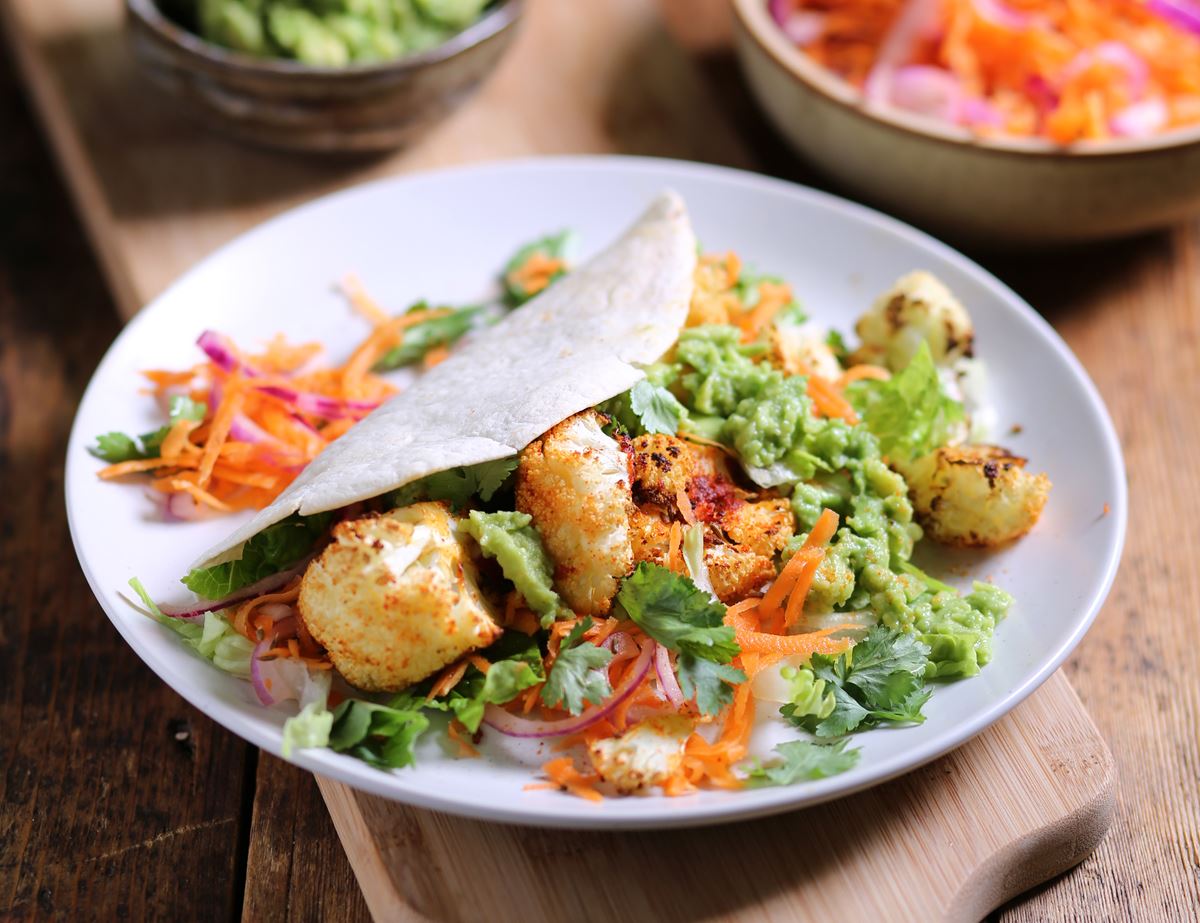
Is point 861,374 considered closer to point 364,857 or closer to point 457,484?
point 457,484

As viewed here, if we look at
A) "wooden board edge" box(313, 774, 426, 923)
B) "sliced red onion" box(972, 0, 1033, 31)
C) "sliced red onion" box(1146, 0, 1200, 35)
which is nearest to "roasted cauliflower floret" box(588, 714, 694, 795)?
"wooden board edge" box(313, 774, 426, 923)

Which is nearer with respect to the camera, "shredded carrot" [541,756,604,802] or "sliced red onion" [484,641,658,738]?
"shredded carrot" [541,756,604,802]

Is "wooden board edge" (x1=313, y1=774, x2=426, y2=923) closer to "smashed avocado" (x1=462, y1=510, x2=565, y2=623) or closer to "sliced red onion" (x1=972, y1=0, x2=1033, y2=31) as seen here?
"smashed avocado" (x1=462, y1=510, x2=565, y2=623)

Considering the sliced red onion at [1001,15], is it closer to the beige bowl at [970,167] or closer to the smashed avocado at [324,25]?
the beige bowl at [970,167]

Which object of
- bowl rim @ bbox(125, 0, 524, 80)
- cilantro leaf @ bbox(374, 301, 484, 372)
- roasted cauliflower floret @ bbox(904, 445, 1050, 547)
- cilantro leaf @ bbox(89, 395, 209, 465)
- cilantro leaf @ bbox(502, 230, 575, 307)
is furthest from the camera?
bowl rim @ bbox(125, 0, 524, 80)

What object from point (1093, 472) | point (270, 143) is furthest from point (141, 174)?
point (1093, 472)

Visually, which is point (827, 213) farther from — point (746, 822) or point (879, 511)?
point (746, 822)

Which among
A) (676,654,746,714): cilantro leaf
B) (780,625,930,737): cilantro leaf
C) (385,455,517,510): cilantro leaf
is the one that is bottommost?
(780,625,930,737): cilantro leaf

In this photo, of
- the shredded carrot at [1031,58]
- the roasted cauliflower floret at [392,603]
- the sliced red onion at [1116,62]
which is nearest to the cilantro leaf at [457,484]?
the roasted cauliflower floret at [392,603]
